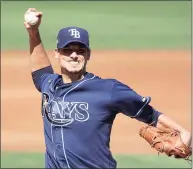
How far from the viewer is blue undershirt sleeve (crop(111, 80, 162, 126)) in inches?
166

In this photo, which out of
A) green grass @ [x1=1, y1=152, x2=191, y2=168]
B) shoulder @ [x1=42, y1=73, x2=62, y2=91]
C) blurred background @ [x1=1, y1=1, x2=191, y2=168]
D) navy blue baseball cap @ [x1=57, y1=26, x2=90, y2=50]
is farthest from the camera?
blurred background @ [x1=1, y1=1, x2=191, y2=168]

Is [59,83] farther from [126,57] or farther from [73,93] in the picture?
[126,57]

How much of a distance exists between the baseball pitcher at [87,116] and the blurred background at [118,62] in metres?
4.31

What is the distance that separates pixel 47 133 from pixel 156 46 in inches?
416

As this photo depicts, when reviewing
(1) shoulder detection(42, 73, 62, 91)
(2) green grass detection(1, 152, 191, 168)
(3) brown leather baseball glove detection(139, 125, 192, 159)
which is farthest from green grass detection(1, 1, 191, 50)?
(3) brown leather baseball glove detection(139, 125, 192, 159)

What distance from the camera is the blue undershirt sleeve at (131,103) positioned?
4223 millimetres

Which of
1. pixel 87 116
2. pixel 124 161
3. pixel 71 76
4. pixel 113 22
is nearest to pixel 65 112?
pixel 87 116

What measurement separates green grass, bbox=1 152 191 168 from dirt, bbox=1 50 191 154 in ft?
0.80

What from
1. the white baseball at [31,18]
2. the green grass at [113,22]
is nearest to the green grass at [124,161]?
the white baseball at [31,18]

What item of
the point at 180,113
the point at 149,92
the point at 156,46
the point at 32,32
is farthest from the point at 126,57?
the point at 32,32

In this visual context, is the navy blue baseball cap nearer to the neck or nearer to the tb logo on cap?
the tb logo on cap

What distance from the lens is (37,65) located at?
499 centimetres

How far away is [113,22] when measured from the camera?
16609mm

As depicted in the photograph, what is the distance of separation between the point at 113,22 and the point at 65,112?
12.5m
